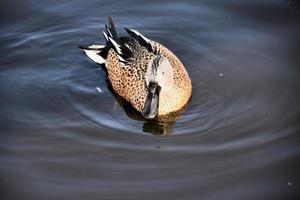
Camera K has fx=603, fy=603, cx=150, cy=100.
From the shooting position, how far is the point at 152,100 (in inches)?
228

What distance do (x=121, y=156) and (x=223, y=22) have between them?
9.02 ft

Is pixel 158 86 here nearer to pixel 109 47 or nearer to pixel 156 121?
pixel 156 121

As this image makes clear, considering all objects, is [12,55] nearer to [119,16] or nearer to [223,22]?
[119,16]

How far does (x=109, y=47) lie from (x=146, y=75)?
90 cm

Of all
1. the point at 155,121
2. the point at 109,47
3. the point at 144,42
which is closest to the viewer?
the point at 155,121

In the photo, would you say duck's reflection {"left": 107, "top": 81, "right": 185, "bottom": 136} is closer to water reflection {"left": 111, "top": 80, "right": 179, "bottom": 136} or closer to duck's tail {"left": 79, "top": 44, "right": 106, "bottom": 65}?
water reflection {"left": 111, "top": 80, "right": 179, "bottom": 136}

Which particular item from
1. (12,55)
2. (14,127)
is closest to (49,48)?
(12,55)

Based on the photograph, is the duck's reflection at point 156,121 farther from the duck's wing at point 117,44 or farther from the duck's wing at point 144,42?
the duck's wing at point 144,42

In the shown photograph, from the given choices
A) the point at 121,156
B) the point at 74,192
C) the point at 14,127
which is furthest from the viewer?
the point at 14,127

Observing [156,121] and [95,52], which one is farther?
[95,52]

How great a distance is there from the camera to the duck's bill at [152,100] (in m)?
5.77

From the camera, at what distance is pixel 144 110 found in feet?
19.3

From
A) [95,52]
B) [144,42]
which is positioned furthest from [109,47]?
[144,42]

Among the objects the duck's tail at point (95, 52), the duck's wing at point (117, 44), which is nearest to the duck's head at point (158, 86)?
the duck's wing at point (117, 44)
